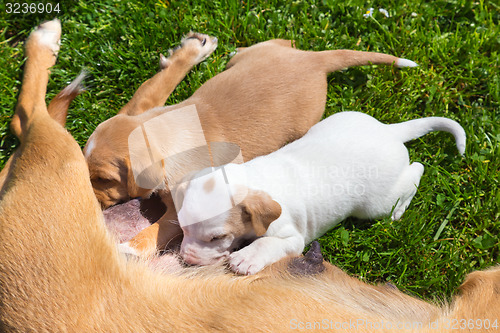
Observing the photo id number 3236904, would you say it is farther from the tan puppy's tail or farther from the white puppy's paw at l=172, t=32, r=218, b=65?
the tan puppy's tail

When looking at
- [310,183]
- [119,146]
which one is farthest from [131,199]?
[310,183]

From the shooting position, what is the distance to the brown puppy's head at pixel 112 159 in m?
3.17

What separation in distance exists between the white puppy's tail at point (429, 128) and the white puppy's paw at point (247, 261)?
4.35 ft

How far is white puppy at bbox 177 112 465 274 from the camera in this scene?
2.92 meters

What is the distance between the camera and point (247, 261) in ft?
9.76

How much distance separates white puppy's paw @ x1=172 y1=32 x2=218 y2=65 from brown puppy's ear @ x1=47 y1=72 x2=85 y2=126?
35.5 inches

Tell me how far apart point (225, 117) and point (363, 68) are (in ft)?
4.43

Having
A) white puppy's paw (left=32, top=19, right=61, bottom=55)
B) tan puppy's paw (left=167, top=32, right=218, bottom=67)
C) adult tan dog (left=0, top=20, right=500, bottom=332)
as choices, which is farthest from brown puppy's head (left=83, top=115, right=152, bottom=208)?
white puppy's paw (left=32, top=19, right=61, bottom=55)

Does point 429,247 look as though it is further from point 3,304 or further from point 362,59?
point 3,304

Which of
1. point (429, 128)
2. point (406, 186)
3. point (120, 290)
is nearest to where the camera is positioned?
point (120, 290)

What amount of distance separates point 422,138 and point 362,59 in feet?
2.66

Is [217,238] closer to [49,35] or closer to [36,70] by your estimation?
[36,70]

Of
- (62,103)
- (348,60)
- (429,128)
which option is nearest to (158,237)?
(62,103)

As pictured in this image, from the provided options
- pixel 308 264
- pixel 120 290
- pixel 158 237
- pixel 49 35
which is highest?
pixel 49 35
